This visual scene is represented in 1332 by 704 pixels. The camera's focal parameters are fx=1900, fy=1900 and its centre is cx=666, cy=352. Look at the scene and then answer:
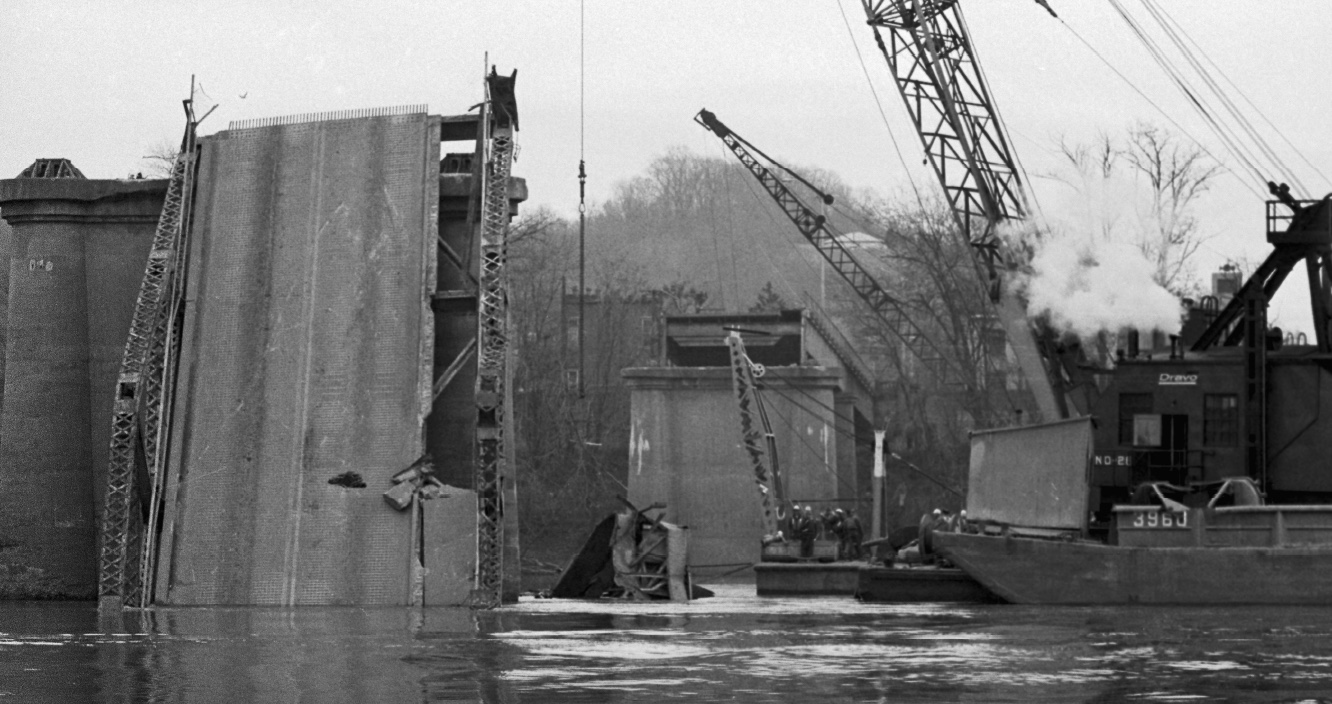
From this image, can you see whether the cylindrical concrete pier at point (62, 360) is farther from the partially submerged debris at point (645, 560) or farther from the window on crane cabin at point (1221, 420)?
the window on crane cabin at point (1221, 420)

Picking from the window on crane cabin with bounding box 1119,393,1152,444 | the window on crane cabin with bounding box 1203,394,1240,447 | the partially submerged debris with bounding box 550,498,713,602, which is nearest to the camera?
the window on crane cabin with bounding box 1203,394,1240,447

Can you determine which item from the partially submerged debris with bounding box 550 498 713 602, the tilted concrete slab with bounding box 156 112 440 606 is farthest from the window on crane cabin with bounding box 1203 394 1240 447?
the tilted concrete slab with bounding box 156 112 440 606

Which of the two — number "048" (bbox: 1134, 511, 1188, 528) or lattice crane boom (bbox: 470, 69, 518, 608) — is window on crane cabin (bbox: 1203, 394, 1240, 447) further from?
lattice crane boom (bbox: 470, 69, 518, 608)

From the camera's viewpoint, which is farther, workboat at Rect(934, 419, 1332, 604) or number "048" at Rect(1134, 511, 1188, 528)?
number "048" at Rect(1134, 511, 1188, 528)

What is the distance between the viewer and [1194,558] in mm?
27734

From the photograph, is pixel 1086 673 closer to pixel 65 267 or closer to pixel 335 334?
pixel 335 334

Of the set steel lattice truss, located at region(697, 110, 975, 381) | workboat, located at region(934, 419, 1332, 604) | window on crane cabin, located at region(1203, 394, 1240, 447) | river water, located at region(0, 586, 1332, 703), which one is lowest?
river water, located at region(0, 586, 1332, 703)

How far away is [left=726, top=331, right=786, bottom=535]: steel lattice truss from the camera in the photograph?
155 ft

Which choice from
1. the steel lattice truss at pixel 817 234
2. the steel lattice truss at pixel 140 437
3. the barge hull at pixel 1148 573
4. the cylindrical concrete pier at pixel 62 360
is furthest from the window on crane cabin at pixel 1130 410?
the steel lattice truss at pixel 817 234

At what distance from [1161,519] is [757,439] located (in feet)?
70.9

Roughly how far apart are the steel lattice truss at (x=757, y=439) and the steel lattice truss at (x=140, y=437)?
20.9 meters

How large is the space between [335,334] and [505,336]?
8.55 feet

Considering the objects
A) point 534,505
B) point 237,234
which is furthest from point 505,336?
point 534,505

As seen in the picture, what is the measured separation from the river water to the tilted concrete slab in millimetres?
1099
